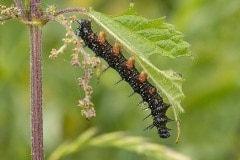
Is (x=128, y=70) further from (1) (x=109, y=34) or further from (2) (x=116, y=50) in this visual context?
(1) (x=109, y=34)

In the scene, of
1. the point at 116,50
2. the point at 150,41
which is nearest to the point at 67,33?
the point at 150,41

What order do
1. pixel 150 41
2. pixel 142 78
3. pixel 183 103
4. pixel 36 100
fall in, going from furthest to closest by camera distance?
1. pixel 183 103
2. pixel 142 78
3. pixel 150 41
4. pixel 36 100

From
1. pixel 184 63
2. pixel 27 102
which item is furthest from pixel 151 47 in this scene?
pixel 27 102

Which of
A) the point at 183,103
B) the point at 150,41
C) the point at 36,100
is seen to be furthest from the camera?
the point at 183,103

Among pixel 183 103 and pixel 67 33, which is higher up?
pixel 183 103

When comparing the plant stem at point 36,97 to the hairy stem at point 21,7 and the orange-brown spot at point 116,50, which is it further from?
the orange-brown spot at point 116,50

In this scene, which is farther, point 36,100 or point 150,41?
point 150,41

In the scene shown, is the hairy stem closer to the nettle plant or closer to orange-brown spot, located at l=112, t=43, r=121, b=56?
the nettle plant
